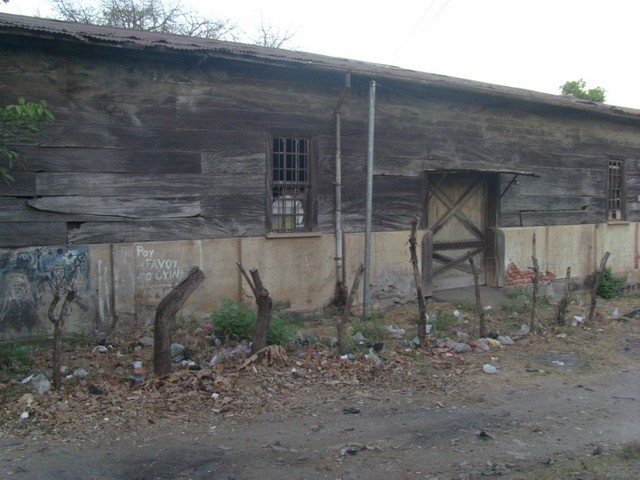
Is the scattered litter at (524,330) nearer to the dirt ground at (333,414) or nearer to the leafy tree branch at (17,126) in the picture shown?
the dirt ground at (333,414)

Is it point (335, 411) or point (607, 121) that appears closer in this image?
point (335, 411)

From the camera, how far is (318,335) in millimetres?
8320

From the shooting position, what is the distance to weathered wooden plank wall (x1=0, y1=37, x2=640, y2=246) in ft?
24.7

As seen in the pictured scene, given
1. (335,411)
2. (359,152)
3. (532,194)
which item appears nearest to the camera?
(335,411)

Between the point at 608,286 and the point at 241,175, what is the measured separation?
9296 mm

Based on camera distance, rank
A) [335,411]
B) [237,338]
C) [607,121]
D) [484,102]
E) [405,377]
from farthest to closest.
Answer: [607,121], [484,102], [237,338], [405,377], [335,411]

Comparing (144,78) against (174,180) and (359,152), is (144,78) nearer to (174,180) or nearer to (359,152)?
(174,180)

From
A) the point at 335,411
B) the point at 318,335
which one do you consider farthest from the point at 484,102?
the point at 335,411

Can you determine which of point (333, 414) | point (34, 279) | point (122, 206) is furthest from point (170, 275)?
point (333, 414)

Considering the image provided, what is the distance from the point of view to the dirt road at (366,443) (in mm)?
4395

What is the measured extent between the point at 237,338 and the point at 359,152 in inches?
159

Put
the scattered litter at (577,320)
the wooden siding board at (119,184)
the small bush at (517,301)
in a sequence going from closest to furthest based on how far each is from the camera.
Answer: the wooden siding board at (119,184) < the scattered litter at (577,320) < the small bush at (517,301)

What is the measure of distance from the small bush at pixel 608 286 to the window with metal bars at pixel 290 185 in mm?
7679

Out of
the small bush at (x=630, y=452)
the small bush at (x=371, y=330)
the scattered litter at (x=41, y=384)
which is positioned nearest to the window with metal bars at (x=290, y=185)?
the small bush at (x=371, y=330)
